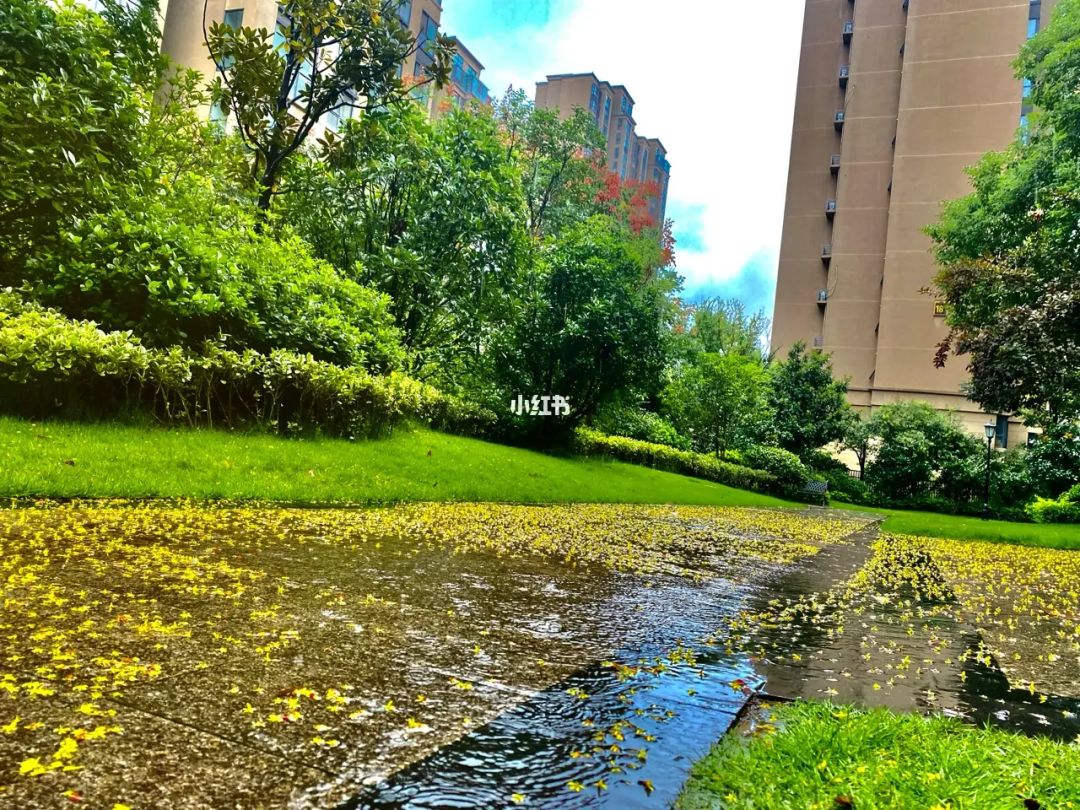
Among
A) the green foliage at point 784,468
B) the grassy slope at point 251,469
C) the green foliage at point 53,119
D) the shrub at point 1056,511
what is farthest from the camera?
the green foliage at point 784,468

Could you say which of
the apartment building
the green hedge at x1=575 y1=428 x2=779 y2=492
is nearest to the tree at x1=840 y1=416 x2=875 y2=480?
the green hedge at x1=575 y1=428 x2=779 y2=492

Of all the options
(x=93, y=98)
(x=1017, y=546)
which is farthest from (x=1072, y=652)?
(x=93, y=98)

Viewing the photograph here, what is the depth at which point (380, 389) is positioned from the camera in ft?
30.7

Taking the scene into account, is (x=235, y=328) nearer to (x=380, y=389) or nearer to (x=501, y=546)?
(x=380, y=389)

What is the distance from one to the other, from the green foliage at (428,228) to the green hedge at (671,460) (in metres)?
3.77

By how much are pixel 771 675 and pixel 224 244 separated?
835cm

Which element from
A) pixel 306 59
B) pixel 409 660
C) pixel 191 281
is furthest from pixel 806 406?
pixel 409 660

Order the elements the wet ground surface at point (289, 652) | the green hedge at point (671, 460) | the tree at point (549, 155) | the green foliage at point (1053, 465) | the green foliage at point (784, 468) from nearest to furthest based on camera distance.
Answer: the wet ground surface at point (289, 652), the green hedge at point (671, 460), the green foliage at point (784, 468), the green foliage at point (1053, 465), the tree at point (549, 155)

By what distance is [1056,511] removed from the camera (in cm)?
1780

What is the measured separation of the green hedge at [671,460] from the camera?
17.0 metres

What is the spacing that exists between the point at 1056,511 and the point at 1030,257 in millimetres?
9116

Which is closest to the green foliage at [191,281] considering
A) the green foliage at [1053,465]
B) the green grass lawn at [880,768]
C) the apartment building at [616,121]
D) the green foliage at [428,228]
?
the green foliage at [428,228]

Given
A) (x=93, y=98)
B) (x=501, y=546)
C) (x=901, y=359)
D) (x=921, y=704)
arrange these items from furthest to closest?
(x=901, y=359), (x=93, y=98), (x=501, y=546), (x=921, y=704)

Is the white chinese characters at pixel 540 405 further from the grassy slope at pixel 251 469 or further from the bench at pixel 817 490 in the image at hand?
the bench at pixel 817 490
